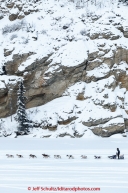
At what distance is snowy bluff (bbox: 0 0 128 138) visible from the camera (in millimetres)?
28375

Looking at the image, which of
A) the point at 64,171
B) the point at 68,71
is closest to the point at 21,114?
the point at 68,71

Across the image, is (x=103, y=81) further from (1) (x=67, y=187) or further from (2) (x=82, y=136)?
(1) (x=67, y=187)

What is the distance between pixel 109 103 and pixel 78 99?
324 centimetres

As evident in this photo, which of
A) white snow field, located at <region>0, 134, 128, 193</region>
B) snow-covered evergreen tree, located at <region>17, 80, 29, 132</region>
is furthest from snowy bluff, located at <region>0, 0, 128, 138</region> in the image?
white snow field, located at <region>0, 134, 128, 193</region>

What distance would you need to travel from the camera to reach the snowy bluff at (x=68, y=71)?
1117 inches

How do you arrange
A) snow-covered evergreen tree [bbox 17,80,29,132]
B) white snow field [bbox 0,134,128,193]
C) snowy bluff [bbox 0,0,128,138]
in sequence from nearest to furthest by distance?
1. white snow field [bbox 0,134,128,193]
2. snow-covered evergreen tree [bbox 17,80,29,132]
3. snowy bluff [bbox 0,0,128,138]

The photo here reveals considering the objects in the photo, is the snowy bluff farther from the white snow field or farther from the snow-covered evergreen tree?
the white snow field

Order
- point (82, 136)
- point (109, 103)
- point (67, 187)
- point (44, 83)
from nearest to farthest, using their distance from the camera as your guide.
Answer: point (67, 187) < point (82, 136) < point (109, 103) < point (44, 83)

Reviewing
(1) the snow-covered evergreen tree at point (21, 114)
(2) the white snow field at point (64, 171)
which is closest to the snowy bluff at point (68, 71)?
(1) the snow-covered evergreen tree at point (21, 114)

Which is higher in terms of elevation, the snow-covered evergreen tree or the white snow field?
the white snow field

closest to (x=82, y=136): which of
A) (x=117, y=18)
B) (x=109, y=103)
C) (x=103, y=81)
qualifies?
(x=109, y=103)

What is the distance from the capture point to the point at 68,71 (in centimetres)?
3098

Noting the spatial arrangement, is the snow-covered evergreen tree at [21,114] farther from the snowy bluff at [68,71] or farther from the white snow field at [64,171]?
the white snow field at [64,171]

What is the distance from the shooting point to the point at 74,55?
31.5 m
